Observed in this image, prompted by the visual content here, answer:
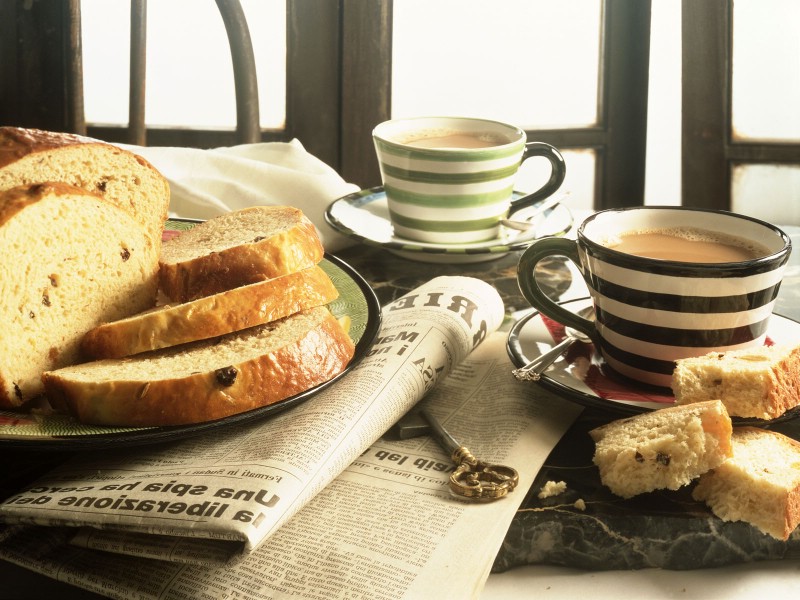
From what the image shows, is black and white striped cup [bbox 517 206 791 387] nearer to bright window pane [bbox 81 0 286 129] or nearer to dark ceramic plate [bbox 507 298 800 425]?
dark ceramic plate [bbox 507 298 800 425]

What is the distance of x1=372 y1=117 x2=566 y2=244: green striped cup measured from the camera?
2.06 m

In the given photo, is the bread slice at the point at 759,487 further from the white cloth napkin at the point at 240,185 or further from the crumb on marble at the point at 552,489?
the white cloth napkin at the point at 240,185

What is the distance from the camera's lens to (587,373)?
1.43 meters

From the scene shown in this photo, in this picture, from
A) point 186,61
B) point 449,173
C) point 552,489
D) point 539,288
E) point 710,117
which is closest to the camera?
point 552,489

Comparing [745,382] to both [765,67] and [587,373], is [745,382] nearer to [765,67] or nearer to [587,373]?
[587,373]

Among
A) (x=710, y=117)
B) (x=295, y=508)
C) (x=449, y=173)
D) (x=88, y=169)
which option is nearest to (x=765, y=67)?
(x=710, y=117)

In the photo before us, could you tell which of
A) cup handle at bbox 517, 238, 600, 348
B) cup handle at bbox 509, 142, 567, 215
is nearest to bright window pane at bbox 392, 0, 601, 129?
cup handle at bbox 509, 142, 567, 215

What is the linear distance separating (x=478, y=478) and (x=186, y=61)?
3219 mm

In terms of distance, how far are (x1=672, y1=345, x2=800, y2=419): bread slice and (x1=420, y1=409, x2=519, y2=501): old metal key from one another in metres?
0.27

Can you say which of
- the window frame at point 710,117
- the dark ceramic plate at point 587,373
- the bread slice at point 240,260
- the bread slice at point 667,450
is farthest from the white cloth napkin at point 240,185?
the window frame at point 710,117

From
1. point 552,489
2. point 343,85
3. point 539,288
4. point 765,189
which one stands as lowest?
point 552,489

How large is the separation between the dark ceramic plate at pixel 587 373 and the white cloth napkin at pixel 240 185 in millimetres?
802

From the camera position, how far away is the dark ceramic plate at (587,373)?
1.30 m

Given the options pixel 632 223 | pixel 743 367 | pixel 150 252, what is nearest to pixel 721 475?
pixel 743 367
